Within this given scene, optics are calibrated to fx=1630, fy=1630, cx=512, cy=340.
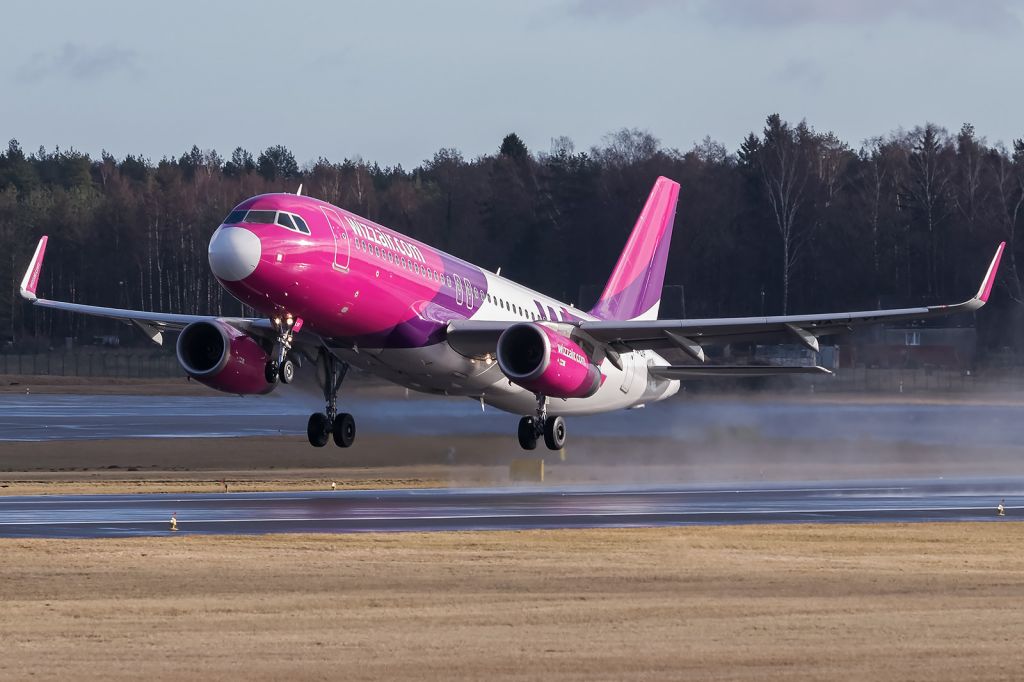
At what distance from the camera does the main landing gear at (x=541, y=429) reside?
145 ft

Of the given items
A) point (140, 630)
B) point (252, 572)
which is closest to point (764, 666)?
point (140, 630)

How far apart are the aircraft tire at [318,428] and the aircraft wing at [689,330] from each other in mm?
4577

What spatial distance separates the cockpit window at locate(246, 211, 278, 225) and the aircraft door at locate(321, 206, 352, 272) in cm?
141

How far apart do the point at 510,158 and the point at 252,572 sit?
382ft

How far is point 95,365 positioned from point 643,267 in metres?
77.7

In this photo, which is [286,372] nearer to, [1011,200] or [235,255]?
[235,255]

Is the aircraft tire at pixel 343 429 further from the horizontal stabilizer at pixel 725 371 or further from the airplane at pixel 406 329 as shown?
the horizontal stabilizer at pixel 725 371

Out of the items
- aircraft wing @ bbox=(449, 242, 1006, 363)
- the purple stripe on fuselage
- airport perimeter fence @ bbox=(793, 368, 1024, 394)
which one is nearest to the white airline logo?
the purple stripe on fuselage

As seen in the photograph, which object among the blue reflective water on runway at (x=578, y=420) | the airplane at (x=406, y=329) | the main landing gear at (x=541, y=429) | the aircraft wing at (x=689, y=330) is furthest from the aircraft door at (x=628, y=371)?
the blue reflective water on runway at (x=578, y=420)

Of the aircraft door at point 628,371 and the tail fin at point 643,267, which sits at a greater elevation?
the tail fin at point 643,267

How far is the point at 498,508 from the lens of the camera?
4138 cm

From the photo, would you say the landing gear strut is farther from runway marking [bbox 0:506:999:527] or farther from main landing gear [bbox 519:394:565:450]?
main landing gear [bbox 519:394:565:450]

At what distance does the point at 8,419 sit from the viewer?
271 ft

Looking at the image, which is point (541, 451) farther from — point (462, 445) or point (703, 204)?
point (703, 204)
